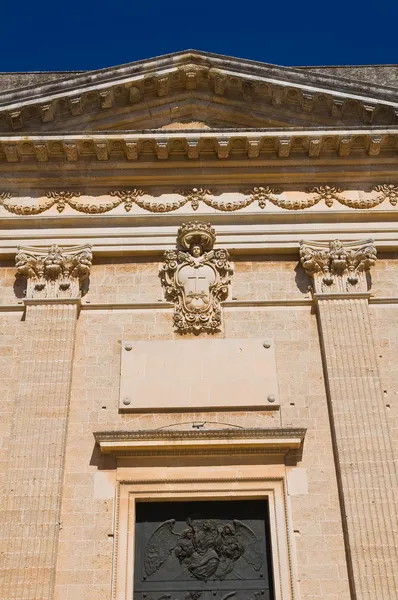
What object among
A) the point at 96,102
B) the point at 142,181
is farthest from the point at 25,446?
the point at 96,102

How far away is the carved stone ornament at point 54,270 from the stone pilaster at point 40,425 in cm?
2

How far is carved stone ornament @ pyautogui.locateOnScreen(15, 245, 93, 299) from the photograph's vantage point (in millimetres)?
11773

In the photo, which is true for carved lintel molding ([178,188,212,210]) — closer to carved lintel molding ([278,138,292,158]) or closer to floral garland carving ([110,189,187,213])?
floral garland carving ([110,189,187,213])

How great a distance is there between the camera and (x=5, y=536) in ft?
31.6

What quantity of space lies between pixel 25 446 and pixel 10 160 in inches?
198

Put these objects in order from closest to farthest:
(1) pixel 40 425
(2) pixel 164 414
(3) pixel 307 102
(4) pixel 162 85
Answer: (1) pixel 40 425
(2) pixel 164 414
(3) pixel 307 102
(4) pixel 162 85

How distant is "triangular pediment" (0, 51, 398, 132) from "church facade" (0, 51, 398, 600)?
0.04m

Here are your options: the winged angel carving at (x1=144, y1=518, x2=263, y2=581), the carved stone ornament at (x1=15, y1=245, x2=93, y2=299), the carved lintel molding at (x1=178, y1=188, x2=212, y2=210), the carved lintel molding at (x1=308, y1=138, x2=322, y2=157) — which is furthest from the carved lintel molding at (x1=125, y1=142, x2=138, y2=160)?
the winged angel carving at (x1=144, y1=518, x2=263, y2=581)

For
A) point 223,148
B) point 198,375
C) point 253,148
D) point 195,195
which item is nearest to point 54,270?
point 195,195

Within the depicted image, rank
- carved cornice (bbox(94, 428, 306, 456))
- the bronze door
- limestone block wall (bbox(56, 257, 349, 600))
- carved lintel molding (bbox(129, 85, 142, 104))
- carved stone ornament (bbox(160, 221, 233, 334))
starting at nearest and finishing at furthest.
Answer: limestone block wall (bbox(56, 257, 349, 600)) → the bronze door → carved cornice (bbox(94, 428, 306, 456)) → carved stone ornament (bbox(160, 221, 233, 334)) → carved lintel molding (bbox(129, 85, 142, 104))

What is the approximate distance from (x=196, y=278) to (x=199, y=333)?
90 cm

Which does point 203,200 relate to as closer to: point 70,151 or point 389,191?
point 70,151

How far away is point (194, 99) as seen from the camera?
13.8 meters

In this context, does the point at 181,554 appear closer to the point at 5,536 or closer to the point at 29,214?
the point at 5,536
